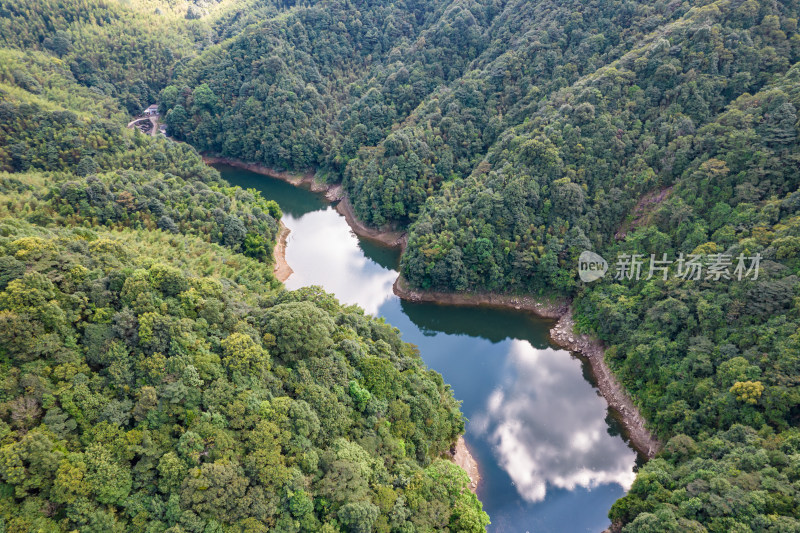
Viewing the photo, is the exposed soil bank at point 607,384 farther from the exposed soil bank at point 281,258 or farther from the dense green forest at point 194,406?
the exposed soil bank at point 281,258

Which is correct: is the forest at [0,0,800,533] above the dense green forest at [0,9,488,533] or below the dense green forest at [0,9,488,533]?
above

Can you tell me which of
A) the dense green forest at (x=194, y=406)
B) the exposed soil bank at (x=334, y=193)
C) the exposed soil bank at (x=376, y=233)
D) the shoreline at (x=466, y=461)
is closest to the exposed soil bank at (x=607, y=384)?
the shoreline at (x=466, y=461)

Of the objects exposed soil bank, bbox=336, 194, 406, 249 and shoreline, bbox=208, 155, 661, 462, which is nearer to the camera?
shoreline, bbox=208, 155, 661, 462

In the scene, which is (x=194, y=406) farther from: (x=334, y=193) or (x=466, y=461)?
(x=334, y=193)

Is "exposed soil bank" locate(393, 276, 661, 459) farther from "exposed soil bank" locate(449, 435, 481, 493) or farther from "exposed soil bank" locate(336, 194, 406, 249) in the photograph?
"exposed soil bank" locate(449, 435, 481, 493)

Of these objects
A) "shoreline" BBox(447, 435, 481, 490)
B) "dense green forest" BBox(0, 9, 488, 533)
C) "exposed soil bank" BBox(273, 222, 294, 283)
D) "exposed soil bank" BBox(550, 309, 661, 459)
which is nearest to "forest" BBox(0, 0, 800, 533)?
"dense green forest" BBox(0, 9, 488, 533)

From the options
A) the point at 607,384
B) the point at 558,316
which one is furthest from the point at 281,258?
the point at 607,384

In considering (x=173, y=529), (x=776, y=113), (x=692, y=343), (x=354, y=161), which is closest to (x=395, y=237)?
Result: (x=354, y=161)

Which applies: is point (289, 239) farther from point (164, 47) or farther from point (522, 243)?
point (164, 47)
